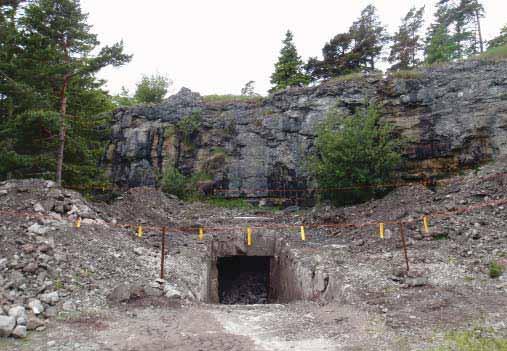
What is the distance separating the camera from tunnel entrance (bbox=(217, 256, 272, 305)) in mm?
17797

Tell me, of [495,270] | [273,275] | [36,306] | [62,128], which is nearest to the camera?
[36,306]

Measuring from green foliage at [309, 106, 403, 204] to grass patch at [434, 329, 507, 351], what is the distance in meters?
10.4

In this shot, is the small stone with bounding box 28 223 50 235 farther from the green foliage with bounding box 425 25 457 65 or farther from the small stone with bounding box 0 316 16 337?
the green foliage with bounding box 425 25 457 65

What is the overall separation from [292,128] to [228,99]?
4.79 meters

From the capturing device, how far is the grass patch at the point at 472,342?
5.36 m

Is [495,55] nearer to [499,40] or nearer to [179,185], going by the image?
[499,40]

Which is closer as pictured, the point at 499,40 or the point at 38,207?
the point at 38,207

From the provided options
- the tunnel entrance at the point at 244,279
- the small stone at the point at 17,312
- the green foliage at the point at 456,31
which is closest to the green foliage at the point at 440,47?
the green foliage at the point at 456,31

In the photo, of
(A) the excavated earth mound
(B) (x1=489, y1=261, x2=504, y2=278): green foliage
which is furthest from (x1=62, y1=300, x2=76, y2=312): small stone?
(B) (x1=489, y1=261, x2=504, y2=278): green foliage

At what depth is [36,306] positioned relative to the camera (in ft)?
22.6

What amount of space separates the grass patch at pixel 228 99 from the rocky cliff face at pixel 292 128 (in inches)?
5.6

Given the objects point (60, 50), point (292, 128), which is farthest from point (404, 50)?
point (60, 50)

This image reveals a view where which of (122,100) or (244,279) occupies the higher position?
(122,100)

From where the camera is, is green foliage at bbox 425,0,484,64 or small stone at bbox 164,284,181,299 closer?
small stone at bbox 164,284,181,299
